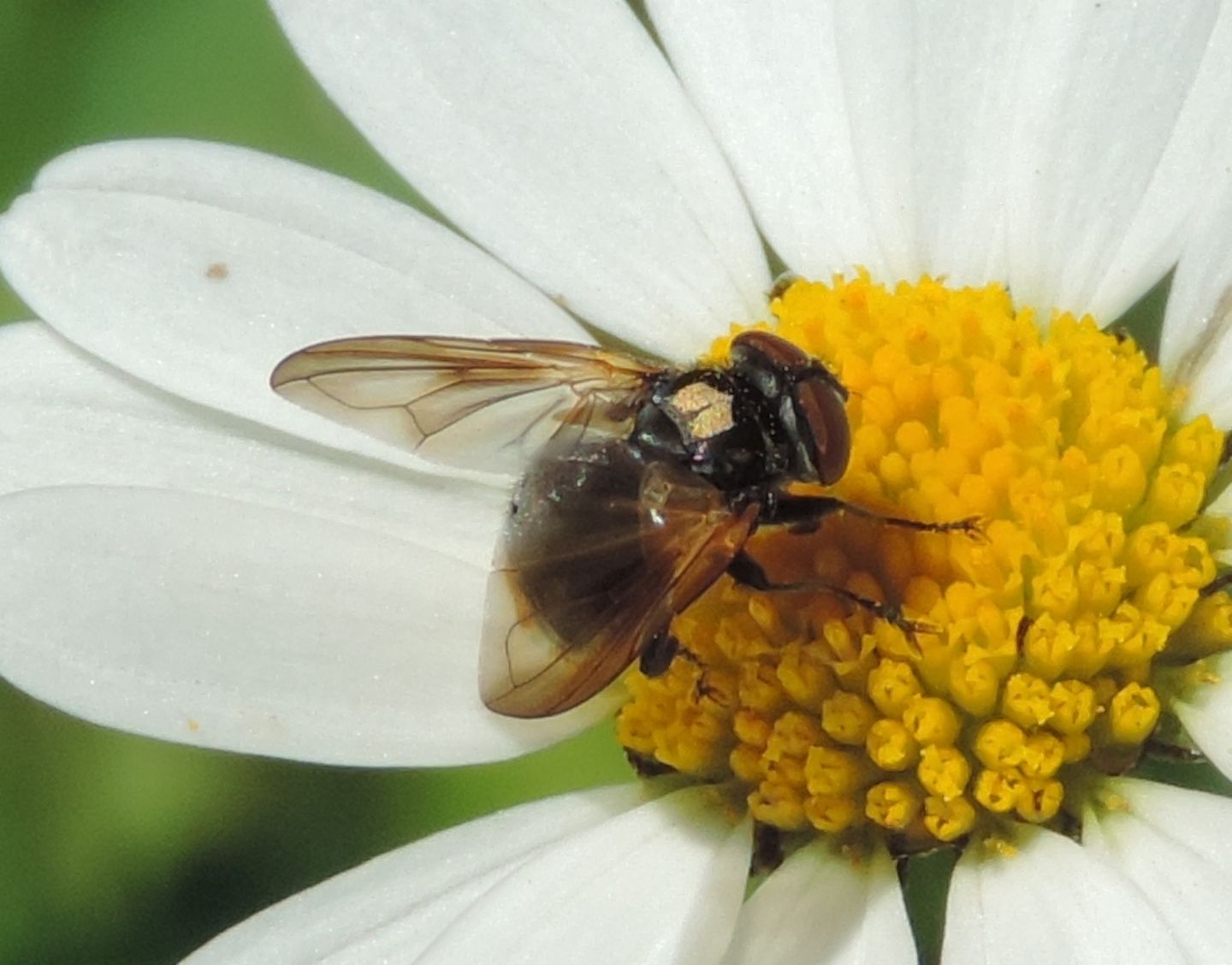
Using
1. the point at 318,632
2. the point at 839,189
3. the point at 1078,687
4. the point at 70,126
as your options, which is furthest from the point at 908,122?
the point at 70,126

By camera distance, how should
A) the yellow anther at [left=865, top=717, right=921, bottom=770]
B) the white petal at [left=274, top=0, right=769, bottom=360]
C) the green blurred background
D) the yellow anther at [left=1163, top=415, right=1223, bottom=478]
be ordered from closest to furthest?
1. the yellow anther at [left=865, top=717, right=921, bottom=770]
2. the yellow anther at [left=1163, top=415, right=1223, bottom=478]
3. the white petal at [left=274, top=0, right=769, bottom=360]
4. the green blurred background

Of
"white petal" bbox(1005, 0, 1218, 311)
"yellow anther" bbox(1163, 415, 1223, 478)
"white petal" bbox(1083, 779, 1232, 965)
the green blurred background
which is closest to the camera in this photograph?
"white petal" bbox(1083, 779, 1232, 965)

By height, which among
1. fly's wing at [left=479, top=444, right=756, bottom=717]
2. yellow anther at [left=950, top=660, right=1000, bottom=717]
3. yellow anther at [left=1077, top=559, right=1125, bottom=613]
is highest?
fly's wing at [left=479, top=444, right=756, bottom=717]

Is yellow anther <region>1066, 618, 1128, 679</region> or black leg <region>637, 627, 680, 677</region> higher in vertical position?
black leg <region>637, 627, 680, 677</region>

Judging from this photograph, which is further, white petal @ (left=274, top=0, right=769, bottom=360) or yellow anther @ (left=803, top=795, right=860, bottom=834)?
white petal @ (left=274, top=0, right=769, bottom=360)

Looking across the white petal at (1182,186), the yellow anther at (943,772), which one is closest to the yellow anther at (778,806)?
the yellow anther at (943,772)

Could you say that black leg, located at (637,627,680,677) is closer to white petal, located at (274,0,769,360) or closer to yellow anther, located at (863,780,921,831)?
yellow anther, located at (863,780,921,831)

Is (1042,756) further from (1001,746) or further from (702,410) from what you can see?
(702,410)

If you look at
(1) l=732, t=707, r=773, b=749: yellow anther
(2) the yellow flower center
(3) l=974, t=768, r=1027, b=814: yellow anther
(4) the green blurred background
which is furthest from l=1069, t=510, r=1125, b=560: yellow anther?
(4) the green blurred background
